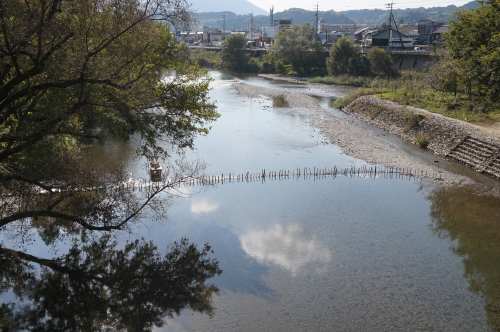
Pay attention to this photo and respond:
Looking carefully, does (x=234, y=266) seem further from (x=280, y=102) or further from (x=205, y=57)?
(x=205, y=57)

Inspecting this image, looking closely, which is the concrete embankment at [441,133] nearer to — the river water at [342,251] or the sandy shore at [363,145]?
the sandy shore at [363,145]

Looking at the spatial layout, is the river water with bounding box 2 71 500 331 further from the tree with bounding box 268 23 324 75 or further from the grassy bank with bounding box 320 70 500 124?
the tree with bounding box 268 23 324 75

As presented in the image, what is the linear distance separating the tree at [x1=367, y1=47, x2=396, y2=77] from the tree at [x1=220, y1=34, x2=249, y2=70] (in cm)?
3024

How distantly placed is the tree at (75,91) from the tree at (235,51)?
72389mm

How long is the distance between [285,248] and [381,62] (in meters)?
58.0

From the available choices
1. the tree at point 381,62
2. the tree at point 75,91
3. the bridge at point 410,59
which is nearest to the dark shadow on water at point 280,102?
the tree at point 381,62

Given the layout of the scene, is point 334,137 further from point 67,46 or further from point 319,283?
point 67,46

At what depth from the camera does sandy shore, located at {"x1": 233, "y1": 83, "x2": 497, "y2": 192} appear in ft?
83.4

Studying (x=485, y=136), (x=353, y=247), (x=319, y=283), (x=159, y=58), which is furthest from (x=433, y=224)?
(x=159, y=58)

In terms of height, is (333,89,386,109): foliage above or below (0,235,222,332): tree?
above

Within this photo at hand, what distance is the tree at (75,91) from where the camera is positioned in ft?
44.3

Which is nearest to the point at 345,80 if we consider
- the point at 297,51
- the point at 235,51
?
the point at 297,51

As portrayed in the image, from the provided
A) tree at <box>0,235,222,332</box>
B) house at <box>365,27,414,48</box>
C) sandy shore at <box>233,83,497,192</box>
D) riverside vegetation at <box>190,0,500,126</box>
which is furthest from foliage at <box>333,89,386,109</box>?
house at <box>365,27,414,48</box>

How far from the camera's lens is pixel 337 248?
1675 centimetres
